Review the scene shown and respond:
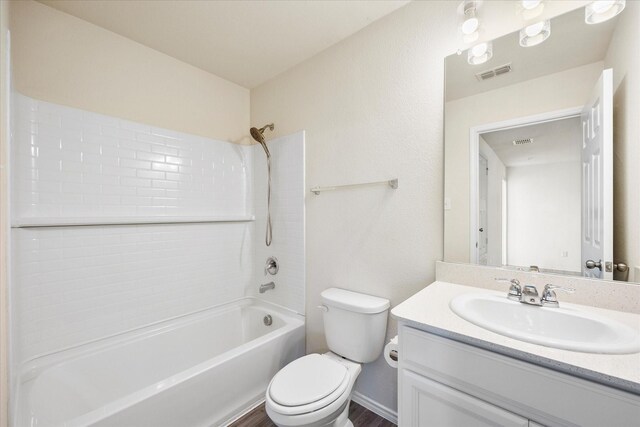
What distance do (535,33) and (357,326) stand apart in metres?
1.68

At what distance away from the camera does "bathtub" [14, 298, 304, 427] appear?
1.26 metres

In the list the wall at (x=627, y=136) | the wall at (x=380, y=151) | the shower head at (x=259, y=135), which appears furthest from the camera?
the shower head at (x=259, y=135)

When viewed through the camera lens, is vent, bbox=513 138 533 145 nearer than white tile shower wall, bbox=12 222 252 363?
Yes

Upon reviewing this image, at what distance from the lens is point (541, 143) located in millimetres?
1174

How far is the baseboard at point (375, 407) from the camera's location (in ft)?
5.25

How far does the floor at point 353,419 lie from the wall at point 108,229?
900 millimetres

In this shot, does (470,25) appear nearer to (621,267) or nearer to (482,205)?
(482,205)

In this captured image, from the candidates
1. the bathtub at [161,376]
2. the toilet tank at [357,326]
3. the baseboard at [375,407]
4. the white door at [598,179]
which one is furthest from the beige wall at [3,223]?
the white door at [598,179]

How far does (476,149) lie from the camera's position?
1.34 metres

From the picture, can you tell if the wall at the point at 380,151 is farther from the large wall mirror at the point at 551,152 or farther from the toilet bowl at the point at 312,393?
the toilet bowl at the point at 312,393

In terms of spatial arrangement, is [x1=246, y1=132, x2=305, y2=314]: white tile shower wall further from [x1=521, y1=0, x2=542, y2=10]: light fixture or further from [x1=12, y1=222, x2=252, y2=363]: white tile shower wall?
[x1=521, y1=0, x2=542, y2=10]: light fixture

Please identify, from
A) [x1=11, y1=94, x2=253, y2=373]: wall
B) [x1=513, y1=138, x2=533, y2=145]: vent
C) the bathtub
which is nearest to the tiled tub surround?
[x1=11, y1=94, x2=253, y2=373]: wall

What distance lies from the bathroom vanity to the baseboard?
76cm

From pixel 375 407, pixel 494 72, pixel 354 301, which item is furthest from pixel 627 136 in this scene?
pixel 375 407
